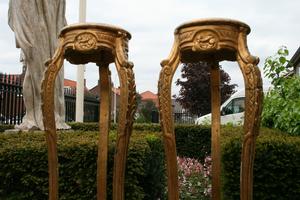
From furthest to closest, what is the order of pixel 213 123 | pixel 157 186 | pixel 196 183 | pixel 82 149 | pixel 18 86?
pixel 18 86 < pixel 196 183 < pixel 157 186 < pixel 82 149 < pixel 213 123

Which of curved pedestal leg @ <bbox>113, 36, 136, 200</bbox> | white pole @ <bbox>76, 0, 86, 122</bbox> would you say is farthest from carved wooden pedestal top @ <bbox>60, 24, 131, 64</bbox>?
white pole @ <bbox>76, 0, 86, 122</bbox>

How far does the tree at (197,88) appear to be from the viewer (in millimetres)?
32750

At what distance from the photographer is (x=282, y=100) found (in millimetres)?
6738

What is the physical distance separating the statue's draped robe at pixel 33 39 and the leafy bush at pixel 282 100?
11.3 ft

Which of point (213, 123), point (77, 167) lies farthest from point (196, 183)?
point (213, 123)

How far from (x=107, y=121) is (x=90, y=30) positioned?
31.8 inches

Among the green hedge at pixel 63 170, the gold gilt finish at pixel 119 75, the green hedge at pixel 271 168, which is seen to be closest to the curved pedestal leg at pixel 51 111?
the gold gilt finish at pixel 119 75

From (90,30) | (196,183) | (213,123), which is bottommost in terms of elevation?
(196,183)

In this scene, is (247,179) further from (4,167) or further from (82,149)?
(4,167)

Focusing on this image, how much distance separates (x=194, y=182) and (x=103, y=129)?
3.63m

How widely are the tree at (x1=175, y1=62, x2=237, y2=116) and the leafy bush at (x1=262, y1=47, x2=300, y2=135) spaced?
24879mm

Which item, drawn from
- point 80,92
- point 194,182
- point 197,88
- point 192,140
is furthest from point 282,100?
point 197,88

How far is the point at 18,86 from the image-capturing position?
11617 millimetres

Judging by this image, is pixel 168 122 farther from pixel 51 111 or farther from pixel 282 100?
pixel 282 100
